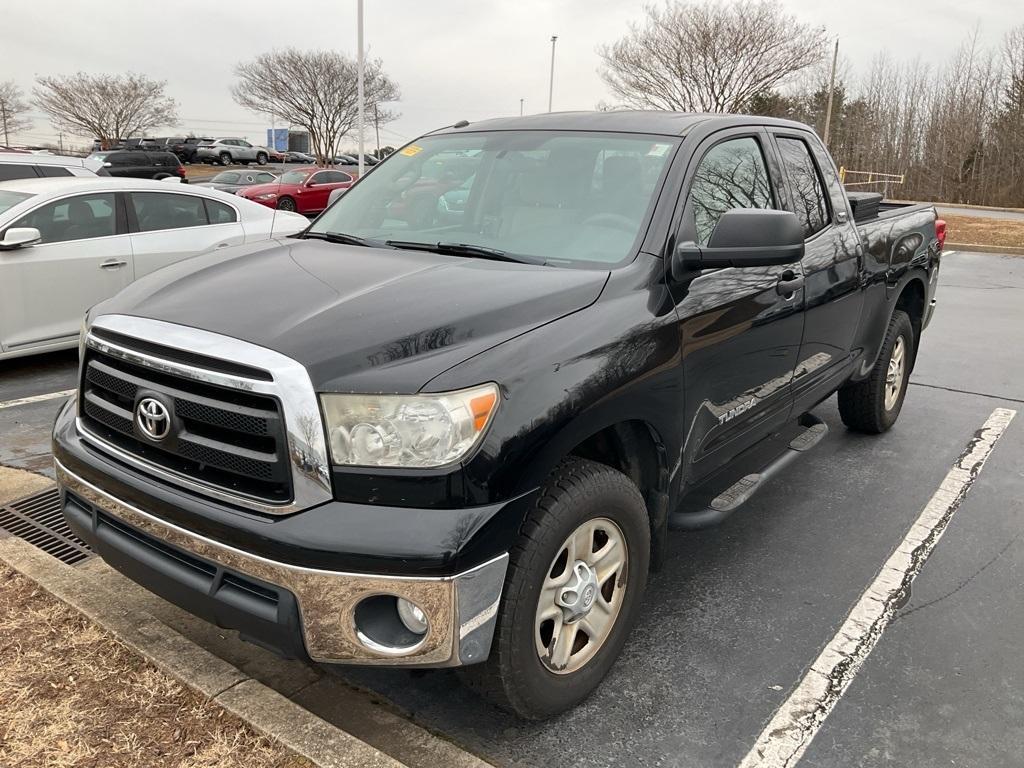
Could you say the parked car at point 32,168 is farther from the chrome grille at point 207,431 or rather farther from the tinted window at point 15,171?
the chrome grille at point 207,431

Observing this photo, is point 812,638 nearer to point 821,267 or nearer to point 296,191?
point 821,267

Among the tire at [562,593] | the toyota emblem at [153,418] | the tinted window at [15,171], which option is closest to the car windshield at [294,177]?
the tinted window at [15,171]

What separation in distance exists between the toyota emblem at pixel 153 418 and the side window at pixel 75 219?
484 centimetres

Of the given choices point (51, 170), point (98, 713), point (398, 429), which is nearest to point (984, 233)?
point (51, 170)

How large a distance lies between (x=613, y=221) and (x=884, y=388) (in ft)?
9.80

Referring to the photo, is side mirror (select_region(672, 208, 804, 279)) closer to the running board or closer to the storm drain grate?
the running board

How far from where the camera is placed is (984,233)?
20656mm

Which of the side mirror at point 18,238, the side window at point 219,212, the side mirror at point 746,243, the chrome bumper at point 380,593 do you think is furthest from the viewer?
the side window at point 219,212

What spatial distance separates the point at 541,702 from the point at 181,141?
5848 centimetres

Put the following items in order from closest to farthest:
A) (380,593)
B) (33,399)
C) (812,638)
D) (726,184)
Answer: (380,593) → (812,638) → (726,184) → (33,399)

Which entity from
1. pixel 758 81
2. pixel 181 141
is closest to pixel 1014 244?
pixel 758 81

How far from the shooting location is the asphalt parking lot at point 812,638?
2539 millimetres

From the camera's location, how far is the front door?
114 inches

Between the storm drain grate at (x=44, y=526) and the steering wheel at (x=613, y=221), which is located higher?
the steering wheel at (x=613, y=221)
